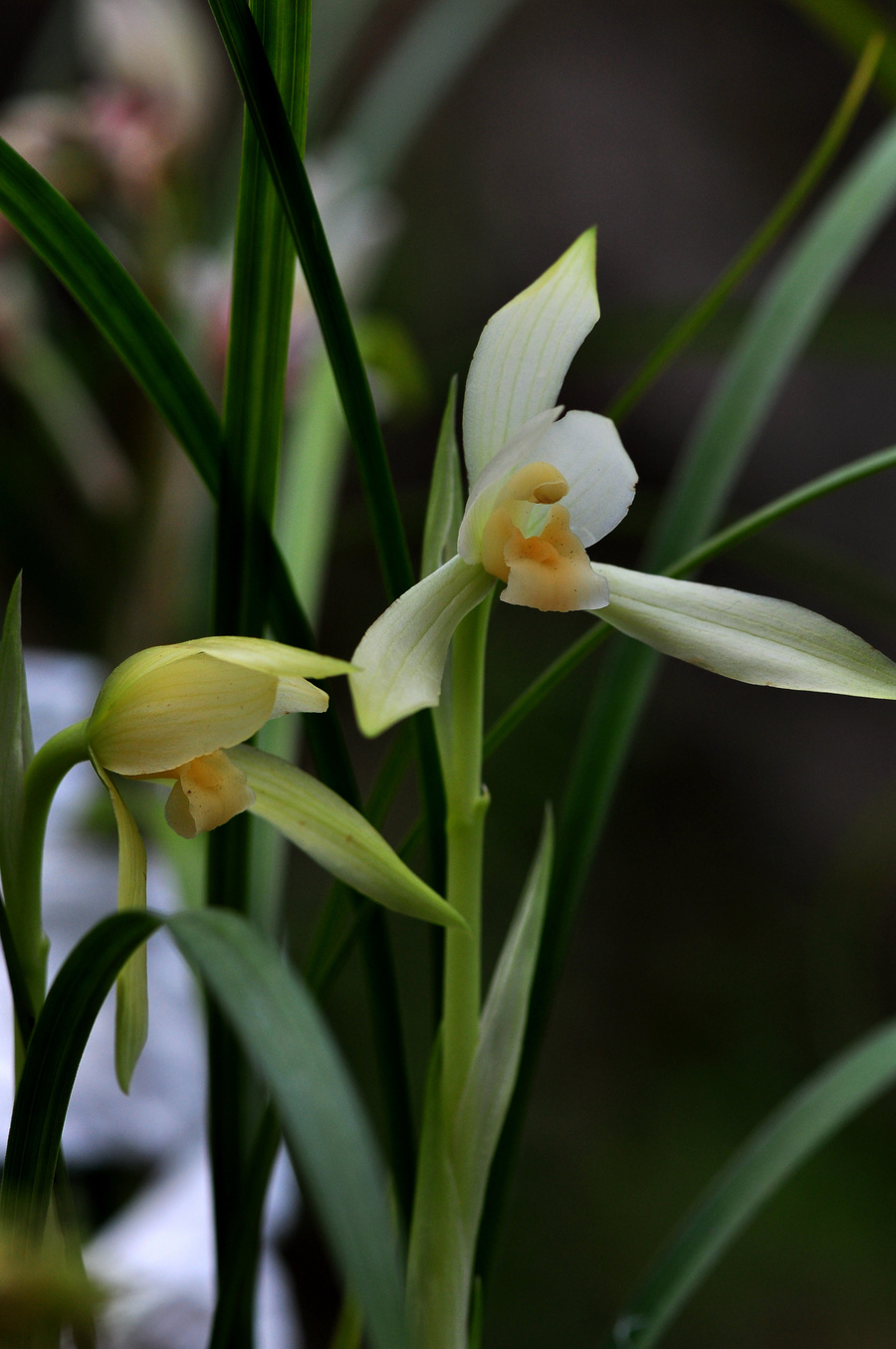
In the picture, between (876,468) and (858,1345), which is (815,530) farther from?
(876,468)

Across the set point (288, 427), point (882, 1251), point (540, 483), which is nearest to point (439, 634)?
point (540, 483)

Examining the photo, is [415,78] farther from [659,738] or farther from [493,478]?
[659,738]

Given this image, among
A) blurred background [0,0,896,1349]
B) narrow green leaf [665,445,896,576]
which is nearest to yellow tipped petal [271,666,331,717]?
narrow green leaf [665,445,896,576]

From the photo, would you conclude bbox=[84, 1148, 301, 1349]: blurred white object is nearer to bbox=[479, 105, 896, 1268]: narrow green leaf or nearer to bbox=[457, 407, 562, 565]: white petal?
bbox=[479, 105, 896, 1268]: narrow green leaf

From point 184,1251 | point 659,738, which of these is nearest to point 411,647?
point 184,1251

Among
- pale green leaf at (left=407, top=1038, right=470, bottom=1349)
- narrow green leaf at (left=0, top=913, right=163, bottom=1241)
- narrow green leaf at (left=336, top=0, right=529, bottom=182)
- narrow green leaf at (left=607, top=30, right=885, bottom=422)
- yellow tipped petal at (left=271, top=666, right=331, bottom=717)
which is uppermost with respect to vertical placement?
narrow green leaf at (left=336, top=0, right=529, bottom=182)

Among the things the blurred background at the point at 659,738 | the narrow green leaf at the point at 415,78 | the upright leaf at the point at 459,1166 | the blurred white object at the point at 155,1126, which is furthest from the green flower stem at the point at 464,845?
the blurred background at the point at 659,738

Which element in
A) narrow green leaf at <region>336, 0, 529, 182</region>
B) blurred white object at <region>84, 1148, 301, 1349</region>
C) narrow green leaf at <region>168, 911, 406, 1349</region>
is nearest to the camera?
narrow green leaf at <region>168, 911, 406, 1349</region>
